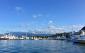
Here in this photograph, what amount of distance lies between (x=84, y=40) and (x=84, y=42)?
76.6 inches

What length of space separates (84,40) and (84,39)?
1.40 metres

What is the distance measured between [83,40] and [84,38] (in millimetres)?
2284

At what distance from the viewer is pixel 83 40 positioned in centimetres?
12600

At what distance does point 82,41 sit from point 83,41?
178 cm

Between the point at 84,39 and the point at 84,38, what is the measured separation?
6.16ft

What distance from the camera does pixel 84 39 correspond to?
413 ft

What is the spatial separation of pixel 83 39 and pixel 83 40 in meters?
1.64

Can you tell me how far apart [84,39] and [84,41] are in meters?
2.80

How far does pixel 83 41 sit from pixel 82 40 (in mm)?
3093

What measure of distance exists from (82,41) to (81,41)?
196 centimetres

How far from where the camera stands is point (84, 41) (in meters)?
123

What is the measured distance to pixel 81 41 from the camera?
12838 cm

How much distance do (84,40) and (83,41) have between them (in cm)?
93

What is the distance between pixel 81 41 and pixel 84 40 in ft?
13.3
